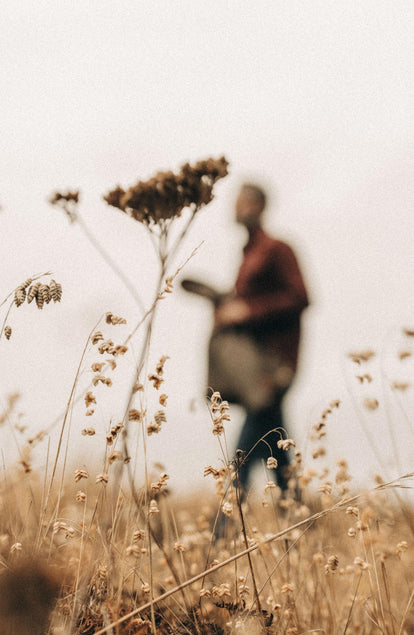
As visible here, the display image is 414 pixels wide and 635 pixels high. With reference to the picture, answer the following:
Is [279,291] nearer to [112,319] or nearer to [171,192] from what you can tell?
[171,192]

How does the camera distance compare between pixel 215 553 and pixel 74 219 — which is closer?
pixel 74 219

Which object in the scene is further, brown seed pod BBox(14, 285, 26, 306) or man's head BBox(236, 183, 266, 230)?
man's head BBox(236, 183, 266, 230)

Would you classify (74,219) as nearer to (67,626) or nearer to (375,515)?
(67,626)

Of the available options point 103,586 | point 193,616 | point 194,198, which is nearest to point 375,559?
point 193,616

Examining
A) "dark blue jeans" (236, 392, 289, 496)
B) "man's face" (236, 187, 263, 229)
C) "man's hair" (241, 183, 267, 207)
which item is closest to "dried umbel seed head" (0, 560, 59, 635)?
"dark blue jeans" (236, 392, 289, 496)

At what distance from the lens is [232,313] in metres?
3.78

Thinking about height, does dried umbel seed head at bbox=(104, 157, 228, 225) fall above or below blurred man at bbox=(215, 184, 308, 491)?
above

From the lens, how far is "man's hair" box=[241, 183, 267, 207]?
4223 millimetres

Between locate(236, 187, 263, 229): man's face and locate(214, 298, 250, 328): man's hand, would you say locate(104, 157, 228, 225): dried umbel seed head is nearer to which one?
locate(214, 298, 250, 328): man's hand

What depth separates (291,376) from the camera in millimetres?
3947

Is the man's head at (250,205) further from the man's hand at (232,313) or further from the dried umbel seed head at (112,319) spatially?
the dried umbel seed head at (112,319)

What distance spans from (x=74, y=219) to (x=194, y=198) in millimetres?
422

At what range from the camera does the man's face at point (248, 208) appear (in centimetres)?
418

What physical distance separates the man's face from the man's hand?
691 millimetres
